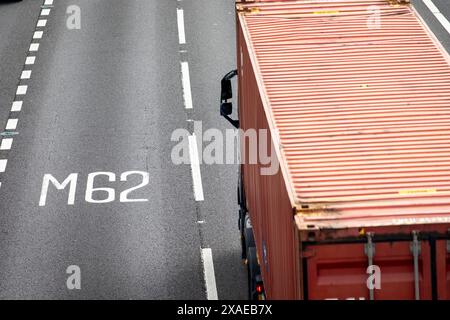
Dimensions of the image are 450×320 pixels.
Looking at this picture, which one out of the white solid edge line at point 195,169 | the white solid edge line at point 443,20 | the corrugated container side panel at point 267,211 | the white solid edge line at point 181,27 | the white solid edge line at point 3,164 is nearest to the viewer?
the corrugated container side panel at point 267,211

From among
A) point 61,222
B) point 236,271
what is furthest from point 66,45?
point 236,271

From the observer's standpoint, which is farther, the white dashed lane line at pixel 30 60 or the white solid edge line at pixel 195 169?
the white dashed lane line at pixel 30 60

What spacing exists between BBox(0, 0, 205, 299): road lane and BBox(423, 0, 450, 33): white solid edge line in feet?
24.9

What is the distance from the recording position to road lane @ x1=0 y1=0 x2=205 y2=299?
835 inches

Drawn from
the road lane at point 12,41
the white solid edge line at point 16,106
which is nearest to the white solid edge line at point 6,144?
the road lane at point 12,41

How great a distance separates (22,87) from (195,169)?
7.28 metres

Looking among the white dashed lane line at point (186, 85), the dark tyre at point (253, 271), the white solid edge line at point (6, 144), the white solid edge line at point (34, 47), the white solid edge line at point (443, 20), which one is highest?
the dark tyre at point (253, 271)

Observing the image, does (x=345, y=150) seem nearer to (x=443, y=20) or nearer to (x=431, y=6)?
(x=443, y=20)

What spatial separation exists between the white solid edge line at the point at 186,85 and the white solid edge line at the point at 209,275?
7.65 m

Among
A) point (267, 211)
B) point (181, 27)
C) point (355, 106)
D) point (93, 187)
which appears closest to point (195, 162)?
point (93, 187)

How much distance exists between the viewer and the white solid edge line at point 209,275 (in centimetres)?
2042

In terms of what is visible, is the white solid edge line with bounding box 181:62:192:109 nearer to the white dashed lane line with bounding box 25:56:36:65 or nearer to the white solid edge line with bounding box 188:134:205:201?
the white solid edge line with bounding box 188:134:205:201

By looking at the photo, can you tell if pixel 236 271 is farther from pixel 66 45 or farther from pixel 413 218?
pixel 66 45

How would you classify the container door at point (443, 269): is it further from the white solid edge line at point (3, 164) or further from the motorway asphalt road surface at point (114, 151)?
the white solid edge line at point (3, 164)
